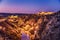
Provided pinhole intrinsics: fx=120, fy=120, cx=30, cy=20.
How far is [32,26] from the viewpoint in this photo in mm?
586

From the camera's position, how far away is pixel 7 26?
58cm

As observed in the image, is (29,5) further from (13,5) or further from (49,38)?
(49,38)

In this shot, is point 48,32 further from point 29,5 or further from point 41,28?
point 29,5

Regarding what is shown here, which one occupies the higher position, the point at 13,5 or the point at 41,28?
the point at 13,5

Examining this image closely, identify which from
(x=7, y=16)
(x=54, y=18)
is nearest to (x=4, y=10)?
(x=7, y=16)

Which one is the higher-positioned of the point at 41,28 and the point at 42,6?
the point at 42,6

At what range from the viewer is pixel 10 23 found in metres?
0.58

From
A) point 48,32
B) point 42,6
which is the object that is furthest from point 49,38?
point 42,6

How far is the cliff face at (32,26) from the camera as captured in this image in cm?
57

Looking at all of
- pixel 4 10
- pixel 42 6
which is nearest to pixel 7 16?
pixel 4 10

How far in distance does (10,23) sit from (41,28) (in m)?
0.15

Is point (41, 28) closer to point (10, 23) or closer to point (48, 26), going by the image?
point (48, 26)

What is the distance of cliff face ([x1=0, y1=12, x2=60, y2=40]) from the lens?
22.4 inches

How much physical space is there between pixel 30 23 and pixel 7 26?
11 centimetres
